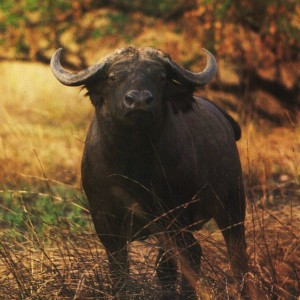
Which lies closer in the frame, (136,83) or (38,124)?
(136,83)

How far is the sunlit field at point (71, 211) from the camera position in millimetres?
4336

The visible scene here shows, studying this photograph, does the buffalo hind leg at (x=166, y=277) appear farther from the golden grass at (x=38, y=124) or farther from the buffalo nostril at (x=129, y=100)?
the golden grass at (x=38, y=124)

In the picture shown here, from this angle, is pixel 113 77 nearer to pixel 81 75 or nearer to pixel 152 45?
pixel 81 75

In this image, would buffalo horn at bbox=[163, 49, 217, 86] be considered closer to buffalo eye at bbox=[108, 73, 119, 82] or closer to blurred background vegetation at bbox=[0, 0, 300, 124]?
buffalo eye at bbox=[108, 73, 119, 82]

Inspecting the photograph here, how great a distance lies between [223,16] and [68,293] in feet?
25.2

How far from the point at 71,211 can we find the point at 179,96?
331 cm

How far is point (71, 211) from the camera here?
838 cm

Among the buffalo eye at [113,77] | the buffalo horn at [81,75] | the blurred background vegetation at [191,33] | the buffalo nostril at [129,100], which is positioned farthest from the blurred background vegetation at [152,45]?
the buffalo nostril at [129,100]

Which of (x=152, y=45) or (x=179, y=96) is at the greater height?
(x=179, y=96)

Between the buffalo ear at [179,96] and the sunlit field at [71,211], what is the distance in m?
0.64

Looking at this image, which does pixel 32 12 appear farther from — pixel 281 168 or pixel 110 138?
pixel 110 138

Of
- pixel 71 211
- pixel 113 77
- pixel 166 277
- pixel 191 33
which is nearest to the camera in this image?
pixel 166 277

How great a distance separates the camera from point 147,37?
12195 millimetres

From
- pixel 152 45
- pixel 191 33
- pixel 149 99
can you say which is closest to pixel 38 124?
pixel 152 45
